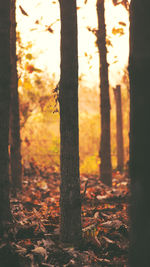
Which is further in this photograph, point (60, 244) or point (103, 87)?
point (103, 87)

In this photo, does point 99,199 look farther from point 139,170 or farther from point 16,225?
point 139,170

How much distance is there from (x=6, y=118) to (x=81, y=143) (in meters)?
18.3

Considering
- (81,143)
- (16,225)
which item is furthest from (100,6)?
(81,143)

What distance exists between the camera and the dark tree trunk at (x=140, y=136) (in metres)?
2.95

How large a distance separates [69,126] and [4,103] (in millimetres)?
1039

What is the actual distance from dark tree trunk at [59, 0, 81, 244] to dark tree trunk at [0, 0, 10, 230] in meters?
0.83

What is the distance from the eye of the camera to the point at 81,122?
24.9 m

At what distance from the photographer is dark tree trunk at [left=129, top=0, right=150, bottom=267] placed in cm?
295

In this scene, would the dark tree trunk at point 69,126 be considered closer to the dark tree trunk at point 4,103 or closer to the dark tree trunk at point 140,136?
Result: the dark tree trunk at point 4,103

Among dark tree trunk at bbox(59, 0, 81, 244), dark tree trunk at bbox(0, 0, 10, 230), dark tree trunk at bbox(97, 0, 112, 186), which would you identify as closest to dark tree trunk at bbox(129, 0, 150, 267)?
dark tree trunk at bbox(59, 0, 81, 244)

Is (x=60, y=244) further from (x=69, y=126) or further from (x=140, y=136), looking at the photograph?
(x=140, y=136)

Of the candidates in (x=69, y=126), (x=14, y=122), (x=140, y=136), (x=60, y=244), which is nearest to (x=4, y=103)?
(x=69, y=126)

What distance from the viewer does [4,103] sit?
15.8ft

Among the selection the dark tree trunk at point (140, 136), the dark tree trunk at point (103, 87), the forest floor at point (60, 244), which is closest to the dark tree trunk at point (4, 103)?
the forest floor at point (60, 244)
